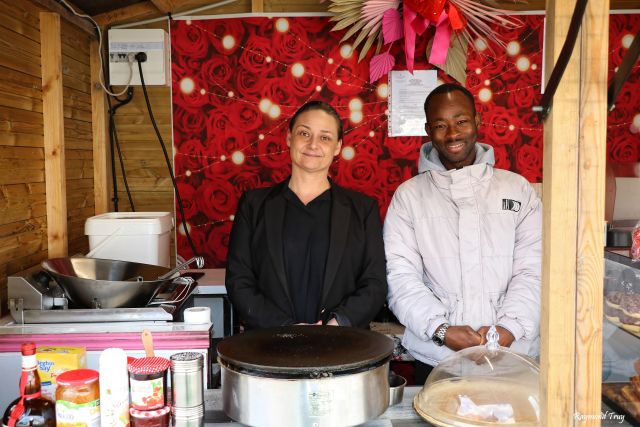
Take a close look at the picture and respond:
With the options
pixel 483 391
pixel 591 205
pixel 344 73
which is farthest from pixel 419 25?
pixel 591 205

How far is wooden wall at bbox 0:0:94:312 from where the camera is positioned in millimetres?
2248

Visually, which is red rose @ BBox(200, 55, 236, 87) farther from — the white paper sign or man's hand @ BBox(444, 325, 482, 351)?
man's hand @ BBox(444, 325, 482, 351)

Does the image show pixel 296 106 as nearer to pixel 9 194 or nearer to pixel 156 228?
pixel 156 228

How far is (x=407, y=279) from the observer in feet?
7.02

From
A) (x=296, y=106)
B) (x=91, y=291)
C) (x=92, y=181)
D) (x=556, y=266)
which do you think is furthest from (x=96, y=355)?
(x=296, y=106)

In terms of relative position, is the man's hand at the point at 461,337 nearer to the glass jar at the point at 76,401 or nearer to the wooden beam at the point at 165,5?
the glass jar at the point at 76,401

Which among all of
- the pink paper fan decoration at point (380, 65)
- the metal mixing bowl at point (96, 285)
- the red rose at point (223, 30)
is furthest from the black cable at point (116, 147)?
the pink paper fan decoration at point (380, 65)

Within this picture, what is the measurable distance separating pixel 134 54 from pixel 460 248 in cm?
210

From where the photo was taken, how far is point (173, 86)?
3.46 metres

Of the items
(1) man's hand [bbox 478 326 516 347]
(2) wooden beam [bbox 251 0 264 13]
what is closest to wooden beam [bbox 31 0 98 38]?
(2) wooden beam [bbox 251 0 264 13]

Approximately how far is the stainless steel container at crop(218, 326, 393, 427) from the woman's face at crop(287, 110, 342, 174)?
1.02m

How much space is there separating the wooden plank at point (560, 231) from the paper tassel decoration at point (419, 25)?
88.5 inches

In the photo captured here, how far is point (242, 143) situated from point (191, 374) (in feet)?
7.66

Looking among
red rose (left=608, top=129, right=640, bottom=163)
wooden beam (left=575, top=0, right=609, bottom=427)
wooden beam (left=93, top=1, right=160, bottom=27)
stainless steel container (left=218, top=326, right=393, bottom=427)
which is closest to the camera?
wooden beam (left=575, top=0, right=609, bottom=427)
